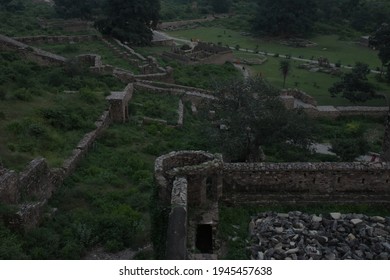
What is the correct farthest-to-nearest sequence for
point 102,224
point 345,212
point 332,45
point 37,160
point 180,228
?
point 332,45, point 37,160, point 102,224, point 345,212, point 180,228

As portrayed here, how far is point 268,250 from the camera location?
35.8 ft

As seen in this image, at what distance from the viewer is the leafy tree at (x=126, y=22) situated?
51213mm

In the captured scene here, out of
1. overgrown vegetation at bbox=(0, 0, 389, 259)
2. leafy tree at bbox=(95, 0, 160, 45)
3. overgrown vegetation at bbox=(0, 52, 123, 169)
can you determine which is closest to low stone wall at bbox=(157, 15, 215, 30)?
leafy tree at bbox=(95, 0, 160, 45)

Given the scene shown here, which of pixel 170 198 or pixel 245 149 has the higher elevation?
pixel 170 198

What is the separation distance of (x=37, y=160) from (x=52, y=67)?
60.5ft

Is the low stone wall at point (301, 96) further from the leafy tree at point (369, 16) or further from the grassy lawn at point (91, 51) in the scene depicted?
the leafy tree at point (369, 16)

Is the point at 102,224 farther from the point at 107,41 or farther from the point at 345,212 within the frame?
the point at 107,41

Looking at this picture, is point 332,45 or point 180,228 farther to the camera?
point 332,45

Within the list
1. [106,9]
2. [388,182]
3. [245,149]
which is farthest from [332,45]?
[388,182]

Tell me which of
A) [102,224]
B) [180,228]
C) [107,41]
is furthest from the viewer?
[107,41]

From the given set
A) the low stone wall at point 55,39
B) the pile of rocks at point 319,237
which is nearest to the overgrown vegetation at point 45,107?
the pile of rocks at point 319,237

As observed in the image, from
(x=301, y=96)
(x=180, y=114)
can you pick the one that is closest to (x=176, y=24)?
→ (x=301, y=96)

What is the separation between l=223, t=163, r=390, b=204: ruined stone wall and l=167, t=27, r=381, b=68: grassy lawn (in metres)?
44.4

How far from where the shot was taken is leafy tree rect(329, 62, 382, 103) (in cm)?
3853
